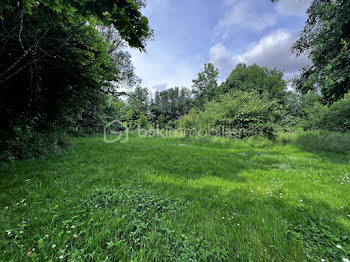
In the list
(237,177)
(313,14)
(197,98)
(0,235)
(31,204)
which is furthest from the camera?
(197,98)

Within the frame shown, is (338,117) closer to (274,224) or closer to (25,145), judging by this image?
(274,224)

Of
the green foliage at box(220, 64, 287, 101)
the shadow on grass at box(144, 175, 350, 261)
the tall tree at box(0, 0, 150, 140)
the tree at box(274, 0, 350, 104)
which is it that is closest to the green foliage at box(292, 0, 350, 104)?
the tree at box(274, 0, 350, 104)

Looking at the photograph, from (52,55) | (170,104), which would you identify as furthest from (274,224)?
(170,104)

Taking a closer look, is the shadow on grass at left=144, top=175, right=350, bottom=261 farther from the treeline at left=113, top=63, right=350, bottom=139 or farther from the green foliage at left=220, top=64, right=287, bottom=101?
the green foliage at left=220, top=64, right=287, bottom=101

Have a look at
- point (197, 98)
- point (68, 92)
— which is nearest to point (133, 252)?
point (68, 92)

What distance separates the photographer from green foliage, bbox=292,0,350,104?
475 centimetres

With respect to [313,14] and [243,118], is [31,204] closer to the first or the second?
[243,118]

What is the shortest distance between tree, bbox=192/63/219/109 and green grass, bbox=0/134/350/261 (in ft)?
98.5

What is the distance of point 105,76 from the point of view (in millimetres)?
4965

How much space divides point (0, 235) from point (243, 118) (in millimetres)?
11976

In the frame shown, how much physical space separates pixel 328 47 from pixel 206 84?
28058 mm

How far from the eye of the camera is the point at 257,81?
2694cm

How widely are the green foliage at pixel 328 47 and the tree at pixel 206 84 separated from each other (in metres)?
24.1

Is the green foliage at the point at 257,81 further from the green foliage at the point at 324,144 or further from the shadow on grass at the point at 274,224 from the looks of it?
the shadow on grass at the point at 274,224
